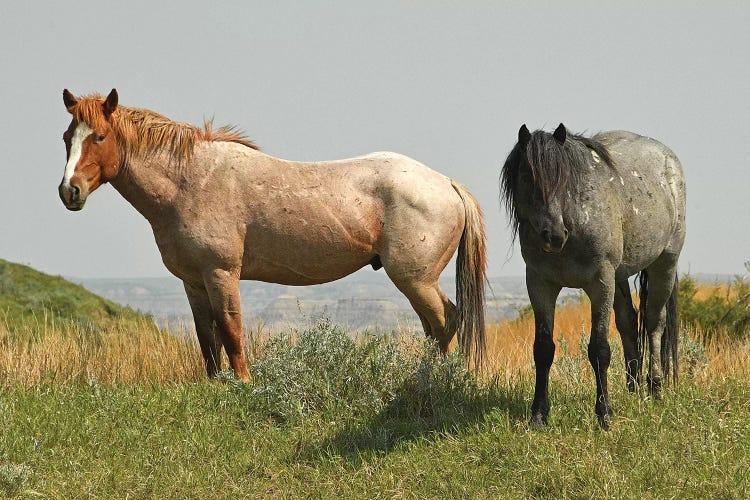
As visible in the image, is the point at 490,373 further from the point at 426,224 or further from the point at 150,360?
the point at 150,360

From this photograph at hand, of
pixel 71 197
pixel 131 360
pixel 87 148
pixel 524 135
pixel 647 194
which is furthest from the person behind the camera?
pixel 131 360

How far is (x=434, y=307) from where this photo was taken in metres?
8.41

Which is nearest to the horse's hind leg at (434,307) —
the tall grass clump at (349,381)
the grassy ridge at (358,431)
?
the grassy ridge at (358,431)

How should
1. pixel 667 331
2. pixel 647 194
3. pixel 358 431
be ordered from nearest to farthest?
pixel 647 194 → pixel 358 431 → pixel 667 331

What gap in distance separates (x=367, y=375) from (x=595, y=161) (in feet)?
8.90

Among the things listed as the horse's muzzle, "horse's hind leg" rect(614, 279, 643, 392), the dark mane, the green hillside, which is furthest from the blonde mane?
the green hillside

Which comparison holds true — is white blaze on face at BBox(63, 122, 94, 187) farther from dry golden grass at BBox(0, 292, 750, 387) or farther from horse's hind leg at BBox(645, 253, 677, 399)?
horse's hind leg at BBox(645, 253, 677, 399)

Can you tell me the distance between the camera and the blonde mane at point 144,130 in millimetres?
7941

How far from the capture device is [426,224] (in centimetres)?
827

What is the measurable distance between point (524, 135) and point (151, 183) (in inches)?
155

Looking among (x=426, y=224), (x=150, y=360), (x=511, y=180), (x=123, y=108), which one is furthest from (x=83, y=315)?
(x=511, y=180)

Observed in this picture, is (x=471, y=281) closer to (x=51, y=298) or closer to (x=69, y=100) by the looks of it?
(x=69, y=100)

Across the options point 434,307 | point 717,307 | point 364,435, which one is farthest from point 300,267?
point 717,307

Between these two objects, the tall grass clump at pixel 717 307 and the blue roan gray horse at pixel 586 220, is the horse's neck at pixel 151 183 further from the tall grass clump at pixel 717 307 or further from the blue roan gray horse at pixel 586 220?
the tall grass clump at pixel 717 307
